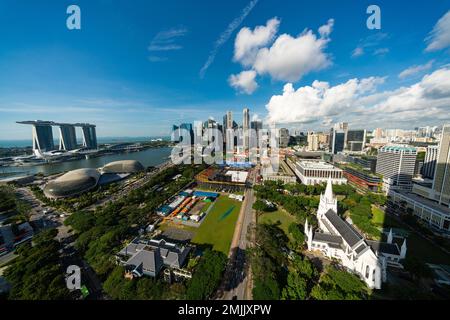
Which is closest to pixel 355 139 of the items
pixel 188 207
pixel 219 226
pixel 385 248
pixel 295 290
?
pixel 385 248

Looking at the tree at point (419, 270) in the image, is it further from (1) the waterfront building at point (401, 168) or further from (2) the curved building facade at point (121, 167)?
(2) the curved building facade at point (121, 167)

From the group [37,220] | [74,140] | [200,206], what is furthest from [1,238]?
[74,140]

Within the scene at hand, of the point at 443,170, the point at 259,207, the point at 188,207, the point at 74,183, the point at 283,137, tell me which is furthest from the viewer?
the point at 283,137

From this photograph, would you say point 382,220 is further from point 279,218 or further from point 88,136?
point 88,136

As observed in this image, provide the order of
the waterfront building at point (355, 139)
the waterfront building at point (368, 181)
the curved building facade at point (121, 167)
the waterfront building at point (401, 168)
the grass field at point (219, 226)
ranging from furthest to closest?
1. the waterfront building at point (355, 139)
2. the curved building facade at point (121, 167)
3. the waterfront building at point (368, 181)
4. the waterfront building at point (401, 168)
5. the grass field at point (219, 226)

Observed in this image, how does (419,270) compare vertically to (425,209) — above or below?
below

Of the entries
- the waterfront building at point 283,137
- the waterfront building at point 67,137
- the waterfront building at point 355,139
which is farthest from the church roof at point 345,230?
the waterfront building at point 67,137
